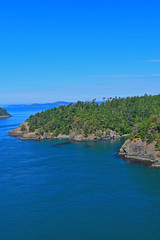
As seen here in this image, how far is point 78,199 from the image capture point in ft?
174

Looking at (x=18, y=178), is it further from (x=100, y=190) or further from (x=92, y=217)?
(x=92, y=217)

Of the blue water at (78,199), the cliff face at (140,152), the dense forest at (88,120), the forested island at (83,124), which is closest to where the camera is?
the blue water at (78,199)

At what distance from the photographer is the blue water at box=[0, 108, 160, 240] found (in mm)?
42406

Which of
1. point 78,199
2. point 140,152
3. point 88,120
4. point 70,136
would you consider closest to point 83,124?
point 88,120

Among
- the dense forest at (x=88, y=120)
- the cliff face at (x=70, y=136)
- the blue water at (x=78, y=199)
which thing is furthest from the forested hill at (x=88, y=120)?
the blue water at (x=78, y=199)

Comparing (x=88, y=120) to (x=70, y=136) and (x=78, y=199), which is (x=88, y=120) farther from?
(x=78, y=199)

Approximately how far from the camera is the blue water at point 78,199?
4241cm

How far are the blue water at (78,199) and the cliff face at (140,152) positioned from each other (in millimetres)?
4989

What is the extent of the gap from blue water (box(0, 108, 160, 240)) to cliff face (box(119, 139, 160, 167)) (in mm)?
4989

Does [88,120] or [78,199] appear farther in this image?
[88,120]

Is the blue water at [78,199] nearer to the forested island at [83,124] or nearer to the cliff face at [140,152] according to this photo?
the cliff face at [140,152]

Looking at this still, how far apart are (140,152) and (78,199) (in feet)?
122

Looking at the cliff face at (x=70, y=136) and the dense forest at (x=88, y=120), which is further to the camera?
the dense forest at (x=88, y=120)

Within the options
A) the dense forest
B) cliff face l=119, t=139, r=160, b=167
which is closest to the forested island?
the dense forest
